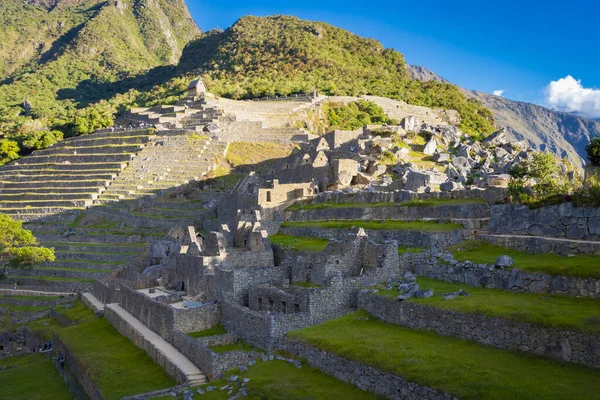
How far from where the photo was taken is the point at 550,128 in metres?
71.2

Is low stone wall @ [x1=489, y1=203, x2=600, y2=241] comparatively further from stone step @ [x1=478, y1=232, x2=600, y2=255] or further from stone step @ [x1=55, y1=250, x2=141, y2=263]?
stone step @ [x1=55, y1=250, x2=141, y2=263]

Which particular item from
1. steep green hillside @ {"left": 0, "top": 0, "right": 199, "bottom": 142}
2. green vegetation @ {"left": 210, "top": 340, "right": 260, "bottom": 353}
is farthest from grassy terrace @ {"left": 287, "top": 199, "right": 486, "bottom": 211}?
steep green hillside @ {"left": 0, "top": 0, "right": 199, "bottom": 142}

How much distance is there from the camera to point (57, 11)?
178125mm

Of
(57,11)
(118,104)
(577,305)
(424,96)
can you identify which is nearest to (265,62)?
(118,104)

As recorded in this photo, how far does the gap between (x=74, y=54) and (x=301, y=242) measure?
131393mm

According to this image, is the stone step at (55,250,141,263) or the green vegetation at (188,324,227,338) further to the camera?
the stone step at (55,250,141,263)

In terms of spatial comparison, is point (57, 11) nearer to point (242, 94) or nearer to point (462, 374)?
point (242, 94)

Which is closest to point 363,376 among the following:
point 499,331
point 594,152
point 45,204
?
point 499,331

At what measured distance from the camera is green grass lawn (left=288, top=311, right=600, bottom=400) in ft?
33.9

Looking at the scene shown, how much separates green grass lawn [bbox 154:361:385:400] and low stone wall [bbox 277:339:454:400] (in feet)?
0.47

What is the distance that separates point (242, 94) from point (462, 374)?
231 feet

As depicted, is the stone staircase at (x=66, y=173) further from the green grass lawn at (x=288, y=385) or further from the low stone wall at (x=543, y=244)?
the low stone wall at (x=543, y=244)

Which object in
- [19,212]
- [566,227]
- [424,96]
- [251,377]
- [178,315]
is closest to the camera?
[251,377]

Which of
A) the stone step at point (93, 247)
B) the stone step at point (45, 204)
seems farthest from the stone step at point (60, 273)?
the stone step at point (45, 204)
